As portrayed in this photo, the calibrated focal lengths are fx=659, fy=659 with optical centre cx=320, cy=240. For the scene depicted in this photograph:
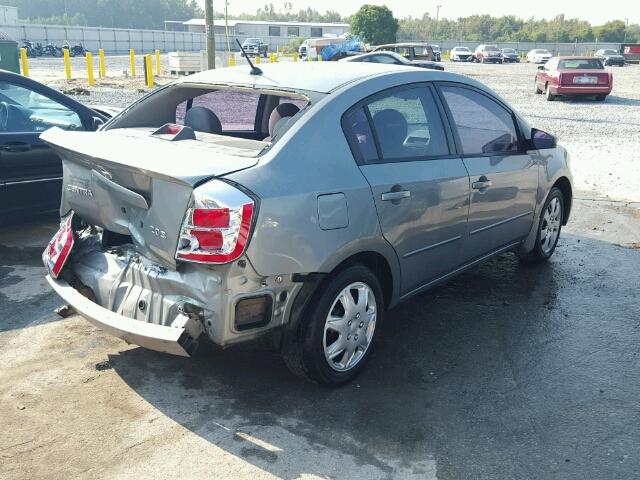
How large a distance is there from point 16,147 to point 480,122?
408 centimetres

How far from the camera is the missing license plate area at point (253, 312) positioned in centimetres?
316

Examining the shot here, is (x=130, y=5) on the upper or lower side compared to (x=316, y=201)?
upper

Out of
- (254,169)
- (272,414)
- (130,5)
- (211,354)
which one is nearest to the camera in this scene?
(254,169)

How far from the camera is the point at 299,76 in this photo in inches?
159

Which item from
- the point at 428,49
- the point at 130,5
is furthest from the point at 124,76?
the point at 130,5

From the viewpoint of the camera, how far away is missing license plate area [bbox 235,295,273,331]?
3162 mm

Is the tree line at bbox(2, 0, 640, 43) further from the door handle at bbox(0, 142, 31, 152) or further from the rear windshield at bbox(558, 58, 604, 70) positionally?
the door handle at bbox(0, 142, 31, 152)

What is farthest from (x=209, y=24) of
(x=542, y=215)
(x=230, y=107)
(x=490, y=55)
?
(x=490, y=55)

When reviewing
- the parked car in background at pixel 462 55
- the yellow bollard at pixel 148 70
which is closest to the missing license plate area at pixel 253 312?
the yellow bollard at pixel 148 70

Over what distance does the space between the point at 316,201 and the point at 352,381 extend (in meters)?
1.13

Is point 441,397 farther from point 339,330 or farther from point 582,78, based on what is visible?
point 582,78

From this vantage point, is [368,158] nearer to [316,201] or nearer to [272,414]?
[316,201]

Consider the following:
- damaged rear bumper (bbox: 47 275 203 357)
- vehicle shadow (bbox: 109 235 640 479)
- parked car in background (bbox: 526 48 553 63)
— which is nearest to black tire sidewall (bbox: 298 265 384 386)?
vehicle shadow (bbox: 109 235 640 479)

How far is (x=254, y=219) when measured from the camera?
121 inches
